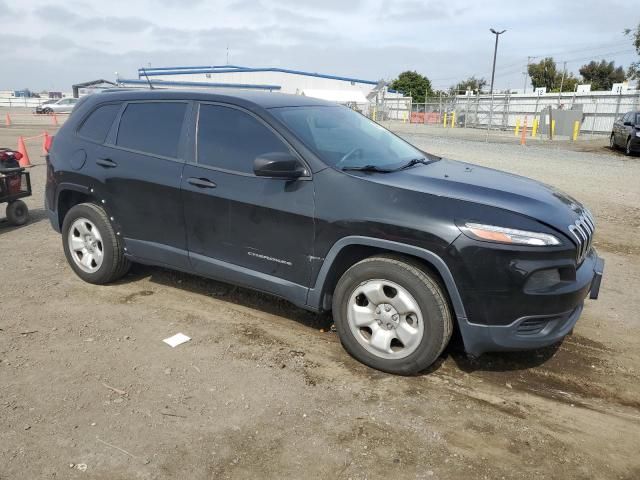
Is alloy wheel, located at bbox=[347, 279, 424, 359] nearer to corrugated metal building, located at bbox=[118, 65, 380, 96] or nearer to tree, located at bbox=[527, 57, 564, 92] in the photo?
corrugated metal building, located at bbox=[118, 65, 380, 96]

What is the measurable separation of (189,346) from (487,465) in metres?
2.19

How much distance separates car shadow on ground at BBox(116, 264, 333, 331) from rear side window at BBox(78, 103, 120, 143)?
138cm

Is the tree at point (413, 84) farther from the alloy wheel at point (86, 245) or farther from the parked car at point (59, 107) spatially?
the alloy wheel at point (86, 245)

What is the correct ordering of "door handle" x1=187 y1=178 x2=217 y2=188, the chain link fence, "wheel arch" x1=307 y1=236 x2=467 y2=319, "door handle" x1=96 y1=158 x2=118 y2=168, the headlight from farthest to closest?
the chain link fence → "door handle" x1=96 y1=158 x2=118 y2=168 → "door handle" x1=187 y1=178 x2=217 y2=188 → "wheel arch" x1=307 y1=236 x2=467 y2=319 → the headlight

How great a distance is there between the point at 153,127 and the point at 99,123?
692mm

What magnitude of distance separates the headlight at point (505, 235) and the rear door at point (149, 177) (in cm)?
227

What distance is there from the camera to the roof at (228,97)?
414cm

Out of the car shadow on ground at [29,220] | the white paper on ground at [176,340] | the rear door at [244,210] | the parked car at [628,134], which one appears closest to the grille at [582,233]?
the rear door at [244,210]

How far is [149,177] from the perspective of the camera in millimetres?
4367

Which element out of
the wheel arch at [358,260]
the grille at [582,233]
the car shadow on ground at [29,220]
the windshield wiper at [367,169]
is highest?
the windshield wiper at [367,169]

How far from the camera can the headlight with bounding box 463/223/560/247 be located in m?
3.13

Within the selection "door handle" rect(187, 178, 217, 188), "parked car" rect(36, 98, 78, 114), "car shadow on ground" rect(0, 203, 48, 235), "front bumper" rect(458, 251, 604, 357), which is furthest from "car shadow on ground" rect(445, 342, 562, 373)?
"parked car" rect(36, 98, 78, 114)

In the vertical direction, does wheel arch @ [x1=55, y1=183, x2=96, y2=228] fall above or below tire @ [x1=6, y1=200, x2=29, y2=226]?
above

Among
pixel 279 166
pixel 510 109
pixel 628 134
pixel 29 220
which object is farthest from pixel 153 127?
pixel 510 109
